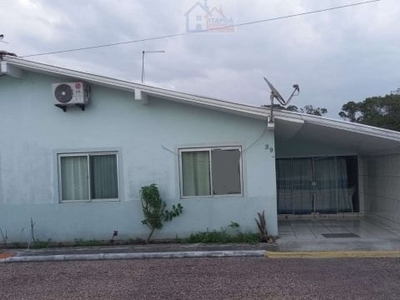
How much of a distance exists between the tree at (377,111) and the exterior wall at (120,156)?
72.4 ft

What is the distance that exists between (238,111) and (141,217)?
3337 mm

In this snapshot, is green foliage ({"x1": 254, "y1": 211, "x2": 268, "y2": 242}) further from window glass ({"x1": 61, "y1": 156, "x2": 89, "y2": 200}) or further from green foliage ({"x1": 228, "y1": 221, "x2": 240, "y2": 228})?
window glass ({"x1": 61, "y1": 156, "x2": 89, "y2": 200})

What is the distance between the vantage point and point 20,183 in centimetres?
1270

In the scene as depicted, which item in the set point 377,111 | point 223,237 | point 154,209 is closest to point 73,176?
point 154,209

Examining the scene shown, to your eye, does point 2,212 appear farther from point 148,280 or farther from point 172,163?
point 148,280

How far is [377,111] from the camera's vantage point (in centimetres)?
3862

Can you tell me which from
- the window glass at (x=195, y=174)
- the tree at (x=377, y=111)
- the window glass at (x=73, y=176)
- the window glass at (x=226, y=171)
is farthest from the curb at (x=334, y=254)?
the tree at (x=377, y=111)

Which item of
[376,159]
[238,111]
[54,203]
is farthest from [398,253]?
[54,203]

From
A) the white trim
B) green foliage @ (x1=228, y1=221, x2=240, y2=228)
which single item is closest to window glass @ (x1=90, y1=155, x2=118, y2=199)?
the white trim

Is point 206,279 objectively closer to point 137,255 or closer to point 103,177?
point 137,255

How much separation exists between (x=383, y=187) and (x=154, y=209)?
609 cm

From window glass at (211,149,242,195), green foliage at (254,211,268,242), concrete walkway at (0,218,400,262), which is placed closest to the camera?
concrete walkway at (0,218,400,262)

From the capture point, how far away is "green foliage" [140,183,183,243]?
12.0 m

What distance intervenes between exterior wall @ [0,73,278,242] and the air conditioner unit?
1.07 ft
